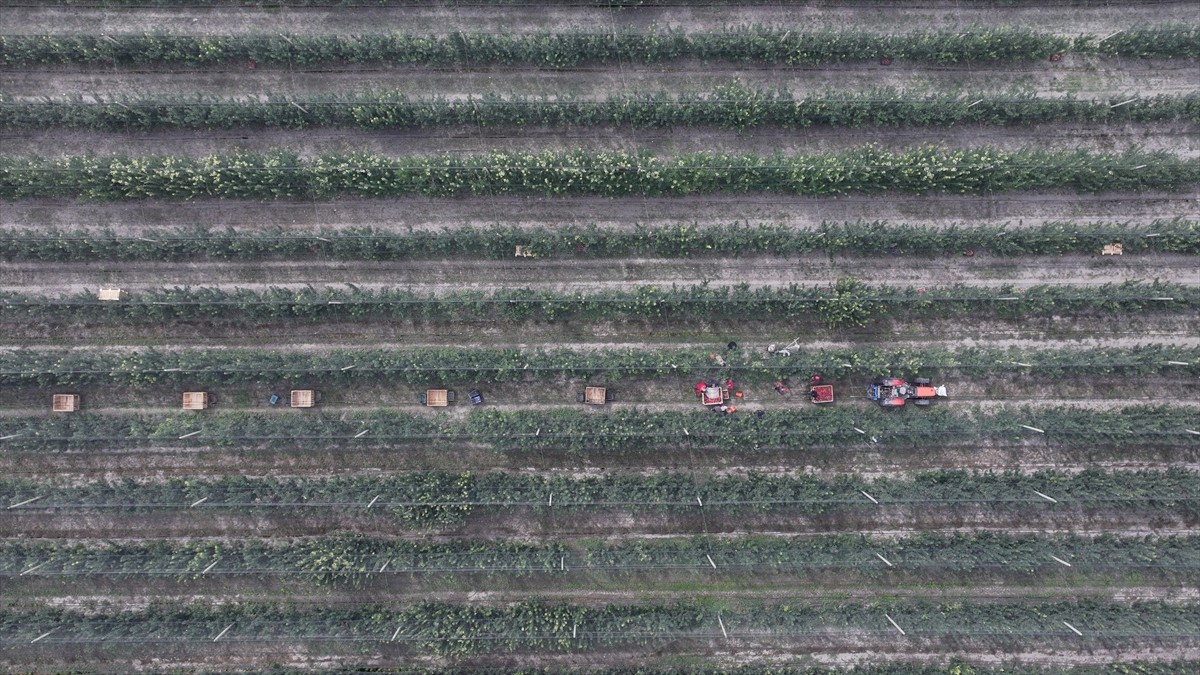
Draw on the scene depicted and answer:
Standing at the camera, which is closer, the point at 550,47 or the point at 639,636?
the point at 639,636

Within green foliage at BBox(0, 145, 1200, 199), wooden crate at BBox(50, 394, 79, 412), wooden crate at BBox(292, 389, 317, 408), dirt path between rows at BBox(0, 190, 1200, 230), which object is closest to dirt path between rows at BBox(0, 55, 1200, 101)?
green foliage at BBox(0, 145, 1200, 199)

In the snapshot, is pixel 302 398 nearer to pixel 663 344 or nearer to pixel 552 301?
pixel 552 301

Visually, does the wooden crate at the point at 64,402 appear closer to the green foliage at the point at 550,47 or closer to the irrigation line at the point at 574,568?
the irrigation line at the point at 574,568

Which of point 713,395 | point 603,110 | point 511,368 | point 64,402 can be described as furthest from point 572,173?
point 64,402

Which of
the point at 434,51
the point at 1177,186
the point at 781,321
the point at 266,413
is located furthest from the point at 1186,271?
the point at 266,413

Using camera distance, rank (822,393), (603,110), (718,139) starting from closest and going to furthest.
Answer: (822,393), (603,110), (718,139)

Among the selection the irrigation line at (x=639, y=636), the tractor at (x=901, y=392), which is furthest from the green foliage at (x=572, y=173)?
the irrigation line at (x=639, y=636)

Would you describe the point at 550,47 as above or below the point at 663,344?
above
